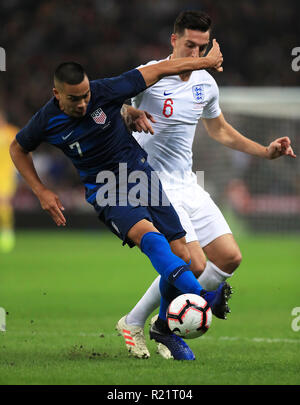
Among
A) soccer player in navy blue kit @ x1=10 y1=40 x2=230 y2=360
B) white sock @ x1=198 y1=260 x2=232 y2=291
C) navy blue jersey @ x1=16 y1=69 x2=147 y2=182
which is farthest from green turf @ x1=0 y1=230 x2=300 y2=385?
navy blue jersey @ x1=16 y1=69 x2=147 y2=182

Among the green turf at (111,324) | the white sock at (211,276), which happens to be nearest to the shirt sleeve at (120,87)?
the white sock at (211,276)

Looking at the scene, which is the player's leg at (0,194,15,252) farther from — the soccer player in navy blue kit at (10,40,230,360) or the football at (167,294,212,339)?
the football at (167,294,212,339)

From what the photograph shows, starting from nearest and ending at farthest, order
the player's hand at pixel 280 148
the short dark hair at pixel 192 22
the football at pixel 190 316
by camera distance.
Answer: the football at pixel 190 316, the short dark hair at pixel 192 22, the player's hand at pixel 280 148

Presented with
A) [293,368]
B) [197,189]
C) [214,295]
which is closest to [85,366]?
[214,295]

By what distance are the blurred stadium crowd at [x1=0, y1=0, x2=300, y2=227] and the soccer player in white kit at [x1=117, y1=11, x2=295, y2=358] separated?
16439 mm

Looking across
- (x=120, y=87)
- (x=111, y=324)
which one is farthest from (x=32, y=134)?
(x=111, y=324)

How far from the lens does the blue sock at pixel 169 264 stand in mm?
5277

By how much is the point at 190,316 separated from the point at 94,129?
4.58 ft

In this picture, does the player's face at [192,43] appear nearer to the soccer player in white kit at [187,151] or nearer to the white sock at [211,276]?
the soccer player in white kit at [187,151]

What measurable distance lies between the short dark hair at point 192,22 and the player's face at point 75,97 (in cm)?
119

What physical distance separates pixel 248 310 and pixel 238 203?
10.6m

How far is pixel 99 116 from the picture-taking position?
5.55 m

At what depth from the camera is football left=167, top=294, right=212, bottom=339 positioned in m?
5.08

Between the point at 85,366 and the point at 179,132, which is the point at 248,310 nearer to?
the point at 179,132
